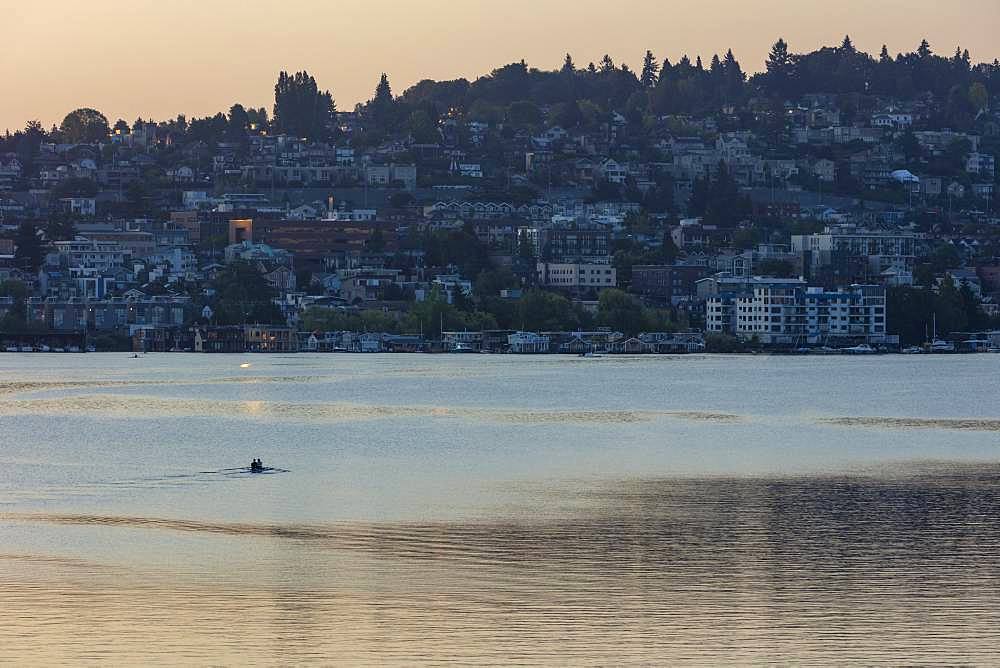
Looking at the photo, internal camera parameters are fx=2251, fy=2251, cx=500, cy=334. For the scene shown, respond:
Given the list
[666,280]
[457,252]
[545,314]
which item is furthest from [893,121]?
[545,314]

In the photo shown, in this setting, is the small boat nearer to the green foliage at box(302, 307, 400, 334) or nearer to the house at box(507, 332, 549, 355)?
the house at box(507, 332, 549, 355)

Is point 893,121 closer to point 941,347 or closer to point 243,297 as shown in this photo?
point 941,347

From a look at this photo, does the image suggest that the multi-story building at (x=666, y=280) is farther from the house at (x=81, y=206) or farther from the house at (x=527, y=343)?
the house at (x=81, y=206)

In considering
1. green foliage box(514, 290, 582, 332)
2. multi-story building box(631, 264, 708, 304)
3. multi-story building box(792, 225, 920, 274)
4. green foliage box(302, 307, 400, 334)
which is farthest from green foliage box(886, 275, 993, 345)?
green foliage box(302, 307, 400, 334)

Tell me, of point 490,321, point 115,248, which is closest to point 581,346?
point 490,321

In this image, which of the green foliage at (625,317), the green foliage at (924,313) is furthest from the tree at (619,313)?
the green foliage at (924,313)

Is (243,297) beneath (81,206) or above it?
beneath
